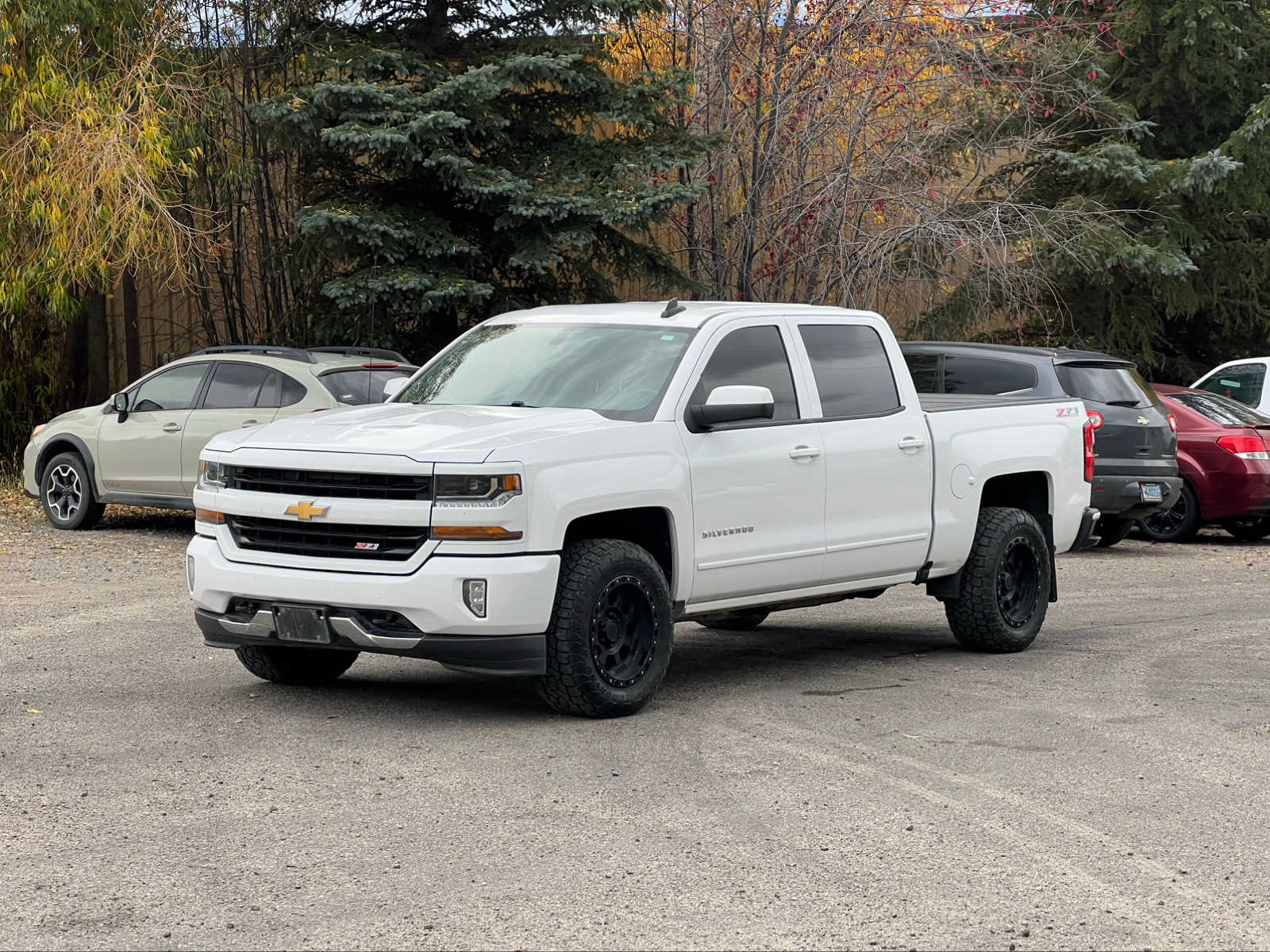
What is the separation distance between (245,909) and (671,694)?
3.80 m

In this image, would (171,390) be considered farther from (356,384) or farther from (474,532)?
(474,532)

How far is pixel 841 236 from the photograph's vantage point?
2044 cm

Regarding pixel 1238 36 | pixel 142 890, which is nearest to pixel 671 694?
pixel 142 890

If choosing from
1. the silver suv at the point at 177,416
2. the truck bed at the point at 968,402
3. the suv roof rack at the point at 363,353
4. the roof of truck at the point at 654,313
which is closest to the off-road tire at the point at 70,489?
the silver suv at the point at 177,416

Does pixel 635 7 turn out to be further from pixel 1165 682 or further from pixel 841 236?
pixel 1165 682

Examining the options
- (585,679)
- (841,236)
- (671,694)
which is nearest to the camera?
(585,679)

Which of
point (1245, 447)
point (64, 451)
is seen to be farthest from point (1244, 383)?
point (64, 451)

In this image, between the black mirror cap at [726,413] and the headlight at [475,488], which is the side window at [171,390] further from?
the headlight at [475,488]

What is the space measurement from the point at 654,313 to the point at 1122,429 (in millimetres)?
7903

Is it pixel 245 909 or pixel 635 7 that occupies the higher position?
pixel 635 7

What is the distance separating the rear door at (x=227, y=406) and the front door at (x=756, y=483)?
7393mm

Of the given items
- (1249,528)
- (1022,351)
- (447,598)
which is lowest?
(1249,528)

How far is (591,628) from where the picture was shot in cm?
782

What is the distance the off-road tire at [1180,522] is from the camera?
17297 millimetres
